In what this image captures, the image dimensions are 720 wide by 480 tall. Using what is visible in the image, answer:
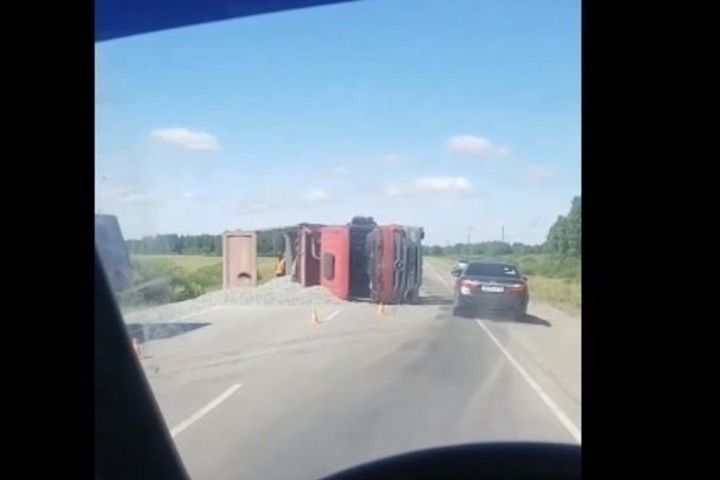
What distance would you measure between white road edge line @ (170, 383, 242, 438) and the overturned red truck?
237mm

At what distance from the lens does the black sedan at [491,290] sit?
1.64 metres

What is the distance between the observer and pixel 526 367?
71.6 inches

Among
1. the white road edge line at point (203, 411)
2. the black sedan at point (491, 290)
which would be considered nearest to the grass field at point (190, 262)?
the white road edge line at point (203, 411)

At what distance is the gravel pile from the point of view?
1.62 metres

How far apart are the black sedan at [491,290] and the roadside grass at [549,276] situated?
0.03 meters

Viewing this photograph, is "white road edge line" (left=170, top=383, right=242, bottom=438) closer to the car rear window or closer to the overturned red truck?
the overturned red truck

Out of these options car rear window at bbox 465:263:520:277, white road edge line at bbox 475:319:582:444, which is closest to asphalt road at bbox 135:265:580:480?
white road edge line at bbox 475:319:582:444

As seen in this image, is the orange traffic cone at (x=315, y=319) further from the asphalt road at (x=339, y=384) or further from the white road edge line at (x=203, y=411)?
the white road edge line at (x=203, y=411)

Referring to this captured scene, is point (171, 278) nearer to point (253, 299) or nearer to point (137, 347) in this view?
point (137, 347)

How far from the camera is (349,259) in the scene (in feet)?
6.22
